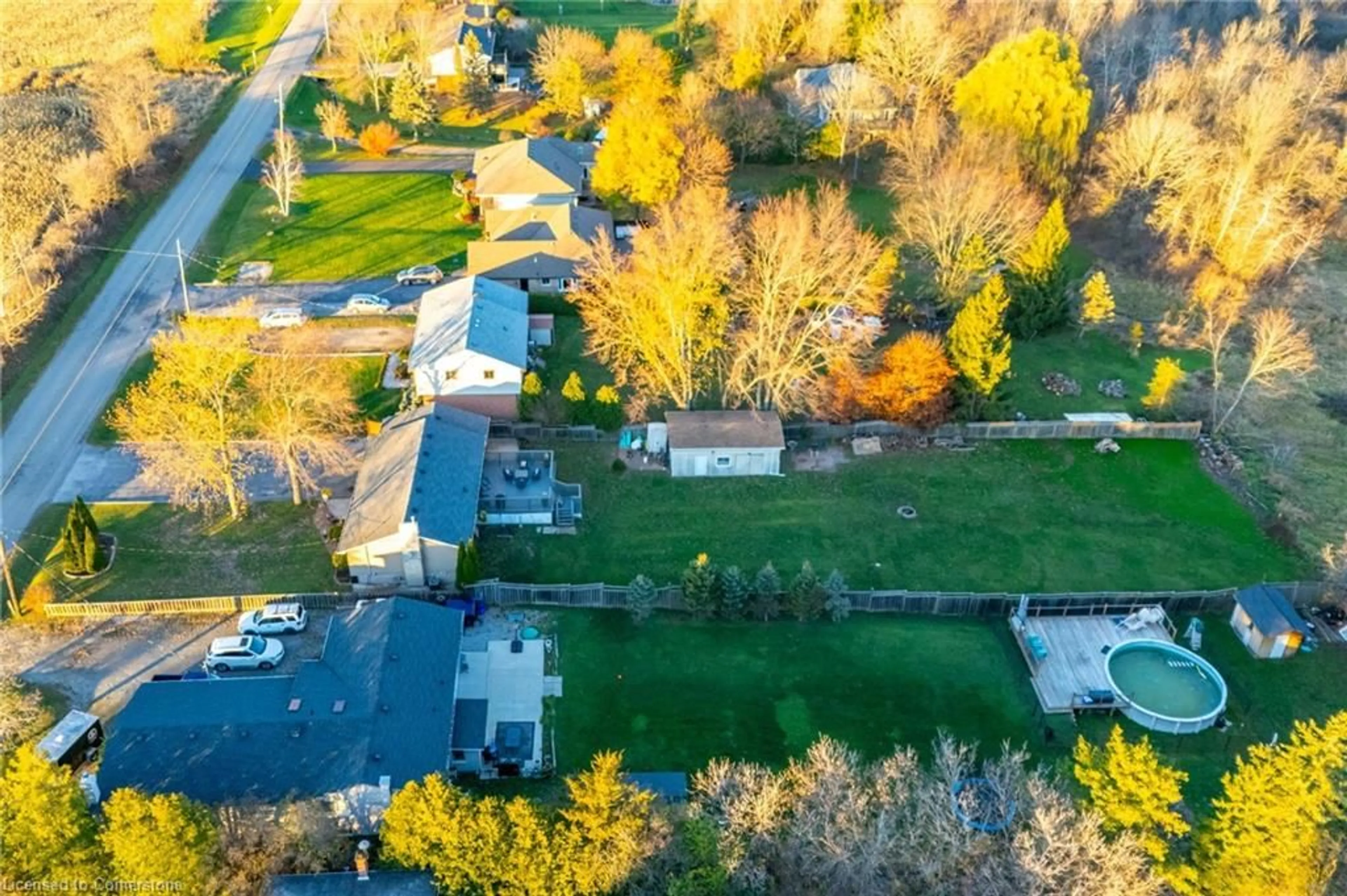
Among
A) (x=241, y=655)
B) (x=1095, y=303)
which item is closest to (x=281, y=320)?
(x=241, y=655)

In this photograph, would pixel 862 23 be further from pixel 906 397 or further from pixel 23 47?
pixel 23 47

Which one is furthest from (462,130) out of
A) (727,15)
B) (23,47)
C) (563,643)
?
(563,643)

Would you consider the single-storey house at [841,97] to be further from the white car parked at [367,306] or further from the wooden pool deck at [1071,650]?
the wooden pool deck at [1071,650]

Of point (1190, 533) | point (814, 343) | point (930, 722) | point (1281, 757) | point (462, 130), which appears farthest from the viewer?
point (462, 130)

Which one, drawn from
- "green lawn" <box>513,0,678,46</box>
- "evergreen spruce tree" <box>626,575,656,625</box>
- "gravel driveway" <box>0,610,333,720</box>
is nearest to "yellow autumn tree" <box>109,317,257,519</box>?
"gravel driveway" <box>0,610,333,720</box>

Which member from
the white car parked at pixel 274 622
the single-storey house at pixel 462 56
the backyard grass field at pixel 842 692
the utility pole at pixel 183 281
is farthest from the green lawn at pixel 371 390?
the single-storey house at pixel 462 56

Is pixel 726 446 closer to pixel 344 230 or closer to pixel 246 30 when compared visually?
pixel 344 230

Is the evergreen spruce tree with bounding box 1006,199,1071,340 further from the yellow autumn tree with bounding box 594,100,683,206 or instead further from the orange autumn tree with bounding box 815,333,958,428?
the yellow autumn tree with bounding box 594,100,683,206

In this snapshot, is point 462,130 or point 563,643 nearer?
point 563,643
